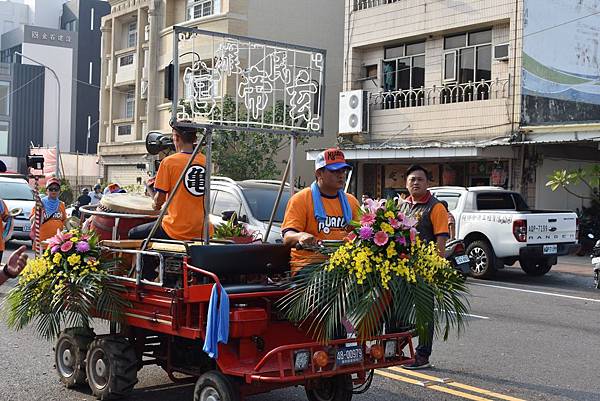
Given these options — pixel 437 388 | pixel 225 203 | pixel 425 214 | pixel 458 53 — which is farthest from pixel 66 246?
pixel 458 53

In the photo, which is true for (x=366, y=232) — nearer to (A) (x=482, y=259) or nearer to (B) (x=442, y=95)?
(A) (x=482, y=259)

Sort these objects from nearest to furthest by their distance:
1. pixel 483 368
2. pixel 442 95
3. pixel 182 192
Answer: pixel 182 192
pixel 483 368
pixel 442 95

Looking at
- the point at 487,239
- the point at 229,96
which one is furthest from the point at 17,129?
the point at 229,96

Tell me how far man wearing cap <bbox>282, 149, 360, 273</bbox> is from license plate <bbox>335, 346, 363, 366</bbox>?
766mm

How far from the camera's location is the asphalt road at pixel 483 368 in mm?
6766

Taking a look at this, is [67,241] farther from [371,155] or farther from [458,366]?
[371,155]

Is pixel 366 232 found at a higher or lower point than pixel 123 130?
lower

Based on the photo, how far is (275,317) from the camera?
5707 mm

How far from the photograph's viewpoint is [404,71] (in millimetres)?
25703

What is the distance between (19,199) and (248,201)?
32.5 feet

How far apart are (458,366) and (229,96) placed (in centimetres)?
353

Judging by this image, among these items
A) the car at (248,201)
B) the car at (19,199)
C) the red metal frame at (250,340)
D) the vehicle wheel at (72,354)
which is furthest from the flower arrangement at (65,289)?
the car at (19,199)

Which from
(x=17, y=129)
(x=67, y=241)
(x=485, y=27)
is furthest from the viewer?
(x=17, y=129)

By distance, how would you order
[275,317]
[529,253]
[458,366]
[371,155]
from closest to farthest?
[275,317]
[458,366]
[529,253]
[371,155]
